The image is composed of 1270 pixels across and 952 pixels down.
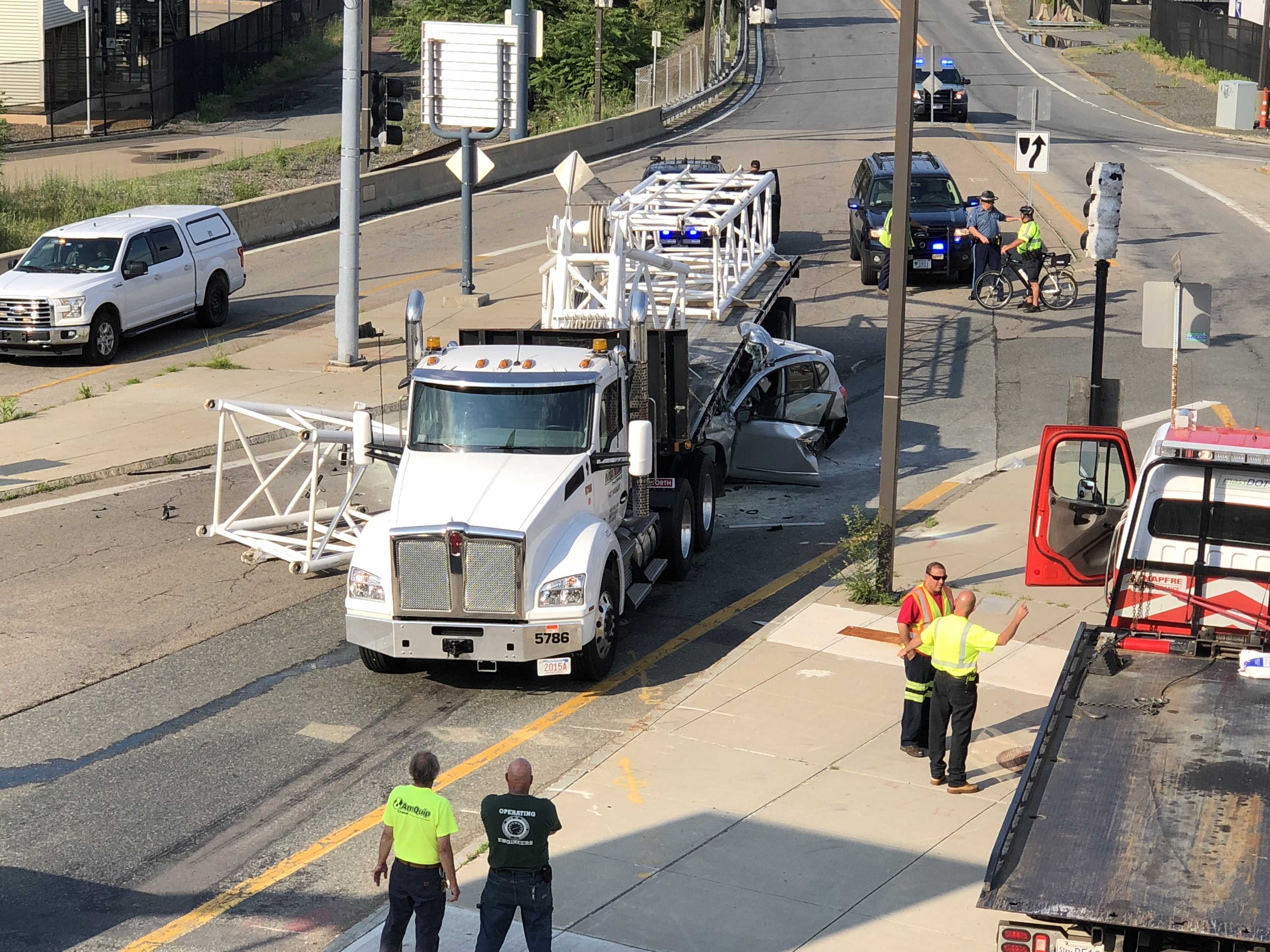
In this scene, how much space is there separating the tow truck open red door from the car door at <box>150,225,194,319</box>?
1674cm

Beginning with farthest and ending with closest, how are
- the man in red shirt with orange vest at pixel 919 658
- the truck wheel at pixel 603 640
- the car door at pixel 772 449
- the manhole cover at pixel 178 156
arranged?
1. the manhole cover at pixel 178 156
2. the car door at pixel 772 449
3. the truck wheel at pixel 603 640
4. the man in red shirt with orange vest at pixel 919 658

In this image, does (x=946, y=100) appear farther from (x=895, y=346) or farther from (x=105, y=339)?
(x=895, y=346)

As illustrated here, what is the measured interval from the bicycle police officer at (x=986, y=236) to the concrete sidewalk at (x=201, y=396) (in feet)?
24.5

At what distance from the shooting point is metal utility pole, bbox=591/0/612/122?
155 feet

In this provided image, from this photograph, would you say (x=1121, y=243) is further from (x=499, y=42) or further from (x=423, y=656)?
(x=423, y=656)

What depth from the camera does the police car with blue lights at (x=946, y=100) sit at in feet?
163

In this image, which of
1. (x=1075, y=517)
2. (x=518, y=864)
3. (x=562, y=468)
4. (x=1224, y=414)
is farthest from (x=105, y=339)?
(x=518, y=864)

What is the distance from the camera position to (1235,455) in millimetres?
11383

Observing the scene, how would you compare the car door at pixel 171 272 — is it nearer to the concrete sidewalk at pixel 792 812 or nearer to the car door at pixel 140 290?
the car door at pixel 140 290

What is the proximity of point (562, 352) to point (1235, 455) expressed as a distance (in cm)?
577

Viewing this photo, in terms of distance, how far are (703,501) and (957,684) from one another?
6.18 metres

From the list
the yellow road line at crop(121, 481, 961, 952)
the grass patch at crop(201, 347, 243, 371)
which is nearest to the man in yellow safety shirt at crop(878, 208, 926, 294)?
the grass patch at crop(201, 347, 243, 371)

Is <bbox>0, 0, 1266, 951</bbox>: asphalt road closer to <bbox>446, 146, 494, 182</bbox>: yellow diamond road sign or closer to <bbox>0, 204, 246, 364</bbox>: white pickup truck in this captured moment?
<bbox>0, 204, 246, 364</bbox>: white pickup truck

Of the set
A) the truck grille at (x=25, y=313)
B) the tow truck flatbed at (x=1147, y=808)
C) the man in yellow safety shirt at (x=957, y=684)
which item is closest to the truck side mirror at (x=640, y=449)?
the man in yellow safety shirt at (x=957, y=684)
